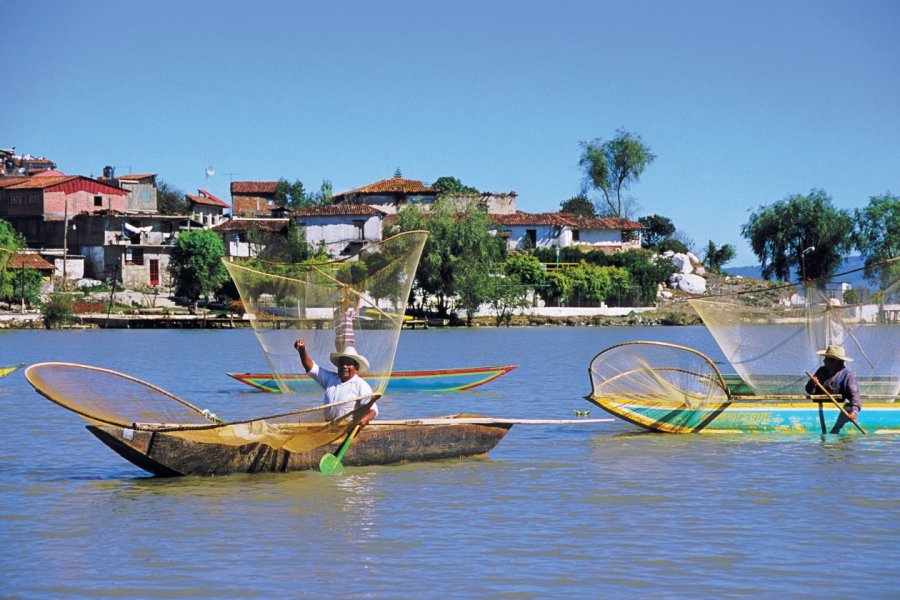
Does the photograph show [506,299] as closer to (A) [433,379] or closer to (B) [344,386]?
(A) [433,379]

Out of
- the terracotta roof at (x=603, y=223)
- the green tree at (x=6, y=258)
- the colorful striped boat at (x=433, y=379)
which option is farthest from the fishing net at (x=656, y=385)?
the terracotta roof at (x=603, y=223)

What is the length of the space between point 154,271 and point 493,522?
51.6 metres

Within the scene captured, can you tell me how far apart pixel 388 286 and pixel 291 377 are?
11.9 ft

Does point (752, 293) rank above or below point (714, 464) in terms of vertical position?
above

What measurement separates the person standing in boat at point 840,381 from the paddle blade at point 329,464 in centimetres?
620

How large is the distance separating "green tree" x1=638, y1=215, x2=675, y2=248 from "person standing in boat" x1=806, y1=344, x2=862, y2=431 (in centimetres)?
6220

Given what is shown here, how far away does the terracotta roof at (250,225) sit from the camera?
198ft

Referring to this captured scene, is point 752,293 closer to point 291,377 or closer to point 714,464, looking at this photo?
point 714,464

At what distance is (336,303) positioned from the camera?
1388 centimetres

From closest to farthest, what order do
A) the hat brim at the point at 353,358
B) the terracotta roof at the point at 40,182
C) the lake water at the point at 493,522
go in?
the lake water at the point at 493,522 < the hat brim at the point at 353,358 < the terracotta roof at the point at 40,182

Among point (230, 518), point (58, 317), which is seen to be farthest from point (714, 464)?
point (58, 317)

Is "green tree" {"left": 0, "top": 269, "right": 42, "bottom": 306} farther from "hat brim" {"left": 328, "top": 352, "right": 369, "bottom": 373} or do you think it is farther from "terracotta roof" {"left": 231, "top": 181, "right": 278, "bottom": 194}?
"hat brim" {"left": 328, "top": 352, "right": 369, "bottom": 373}

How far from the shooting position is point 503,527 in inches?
353

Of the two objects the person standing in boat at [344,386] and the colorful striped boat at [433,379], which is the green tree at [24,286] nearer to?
the colorful striped boat at [433,379]
